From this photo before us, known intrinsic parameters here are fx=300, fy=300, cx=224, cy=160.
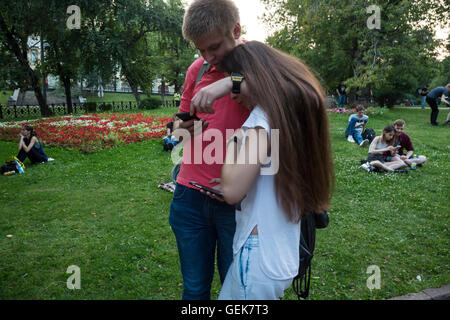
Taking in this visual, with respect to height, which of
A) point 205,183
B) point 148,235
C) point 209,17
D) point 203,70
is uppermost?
point 209,17

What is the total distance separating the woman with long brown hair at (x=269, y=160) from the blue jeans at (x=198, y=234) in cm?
31

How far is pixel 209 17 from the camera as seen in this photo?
145 centimetres

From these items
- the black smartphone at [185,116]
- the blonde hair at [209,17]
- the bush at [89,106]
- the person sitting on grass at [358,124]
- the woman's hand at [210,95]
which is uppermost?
the bush at [89,106]

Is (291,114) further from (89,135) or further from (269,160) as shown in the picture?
(89,135)

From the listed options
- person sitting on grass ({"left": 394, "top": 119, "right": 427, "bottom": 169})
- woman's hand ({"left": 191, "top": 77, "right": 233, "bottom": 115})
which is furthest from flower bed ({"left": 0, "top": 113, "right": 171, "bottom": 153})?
woman's hand ({"left": 191, "top": 77, "right": 233, "bottom": 115})

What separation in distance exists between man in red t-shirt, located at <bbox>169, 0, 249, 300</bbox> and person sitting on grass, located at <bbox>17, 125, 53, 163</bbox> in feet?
27.6

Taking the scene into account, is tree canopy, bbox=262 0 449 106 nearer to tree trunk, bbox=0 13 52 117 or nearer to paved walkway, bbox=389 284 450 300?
paved walkway, bbox=389 284 450 300

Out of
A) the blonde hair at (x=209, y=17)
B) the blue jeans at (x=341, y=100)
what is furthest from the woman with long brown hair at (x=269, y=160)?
the blue jeans at (x=341, y=100)

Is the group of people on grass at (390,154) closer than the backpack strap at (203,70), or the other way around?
the backpack strap at (203,70)

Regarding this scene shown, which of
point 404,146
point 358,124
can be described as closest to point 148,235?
point 404,146

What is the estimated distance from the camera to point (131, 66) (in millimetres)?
22578

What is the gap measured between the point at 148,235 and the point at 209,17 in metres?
3.64

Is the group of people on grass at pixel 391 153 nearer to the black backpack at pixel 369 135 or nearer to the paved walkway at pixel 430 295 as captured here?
the black backpack at pixel 369 135

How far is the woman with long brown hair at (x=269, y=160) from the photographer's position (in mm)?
1237
